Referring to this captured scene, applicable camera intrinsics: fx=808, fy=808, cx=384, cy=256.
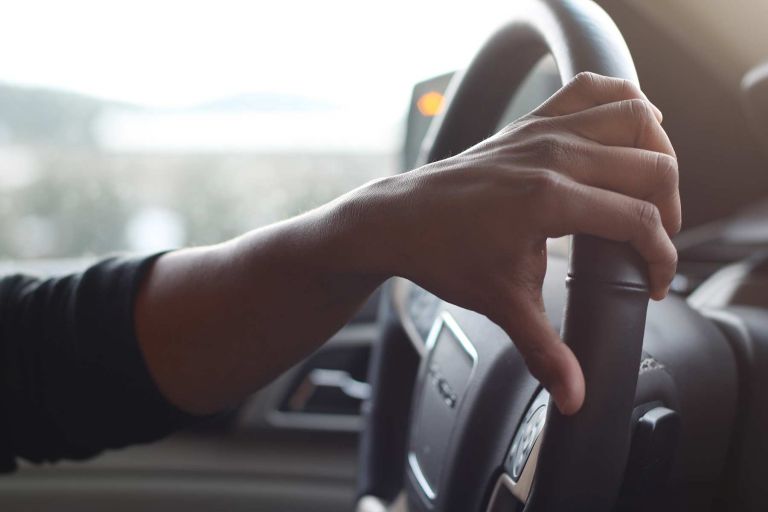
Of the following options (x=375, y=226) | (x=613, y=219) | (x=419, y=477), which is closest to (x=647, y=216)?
(x=613, y=219)

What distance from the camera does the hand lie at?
42 cm

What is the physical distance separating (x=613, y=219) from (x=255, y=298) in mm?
326

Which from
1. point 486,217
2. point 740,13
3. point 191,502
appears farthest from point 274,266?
point 191,502

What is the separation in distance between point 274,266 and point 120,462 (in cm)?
97

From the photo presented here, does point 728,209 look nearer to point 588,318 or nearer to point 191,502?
point 588,318

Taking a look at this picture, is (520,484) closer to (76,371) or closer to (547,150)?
(547,150)

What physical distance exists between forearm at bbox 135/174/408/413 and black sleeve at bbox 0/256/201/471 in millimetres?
21

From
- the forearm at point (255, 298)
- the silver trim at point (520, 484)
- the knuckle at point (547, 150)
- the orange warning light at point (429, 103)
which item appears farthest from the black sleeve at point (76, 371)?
the orange warning light at point (429, 103)

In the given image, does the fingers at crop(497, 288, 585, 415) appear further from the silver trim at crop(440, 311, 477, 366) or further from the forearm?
the silver trim at crop(440, 311, 477, 366)

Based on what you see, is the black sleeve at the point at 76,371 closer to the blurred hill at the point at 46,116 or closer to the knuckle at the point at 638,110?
the knuckle at the point at 638,110

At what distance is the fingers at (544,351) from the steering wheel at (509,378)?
10 millimetres

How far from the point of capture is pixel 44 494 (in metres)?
1.41

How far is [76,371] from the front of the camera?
750mm

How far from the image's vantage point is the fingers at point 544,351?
0.42 metres
